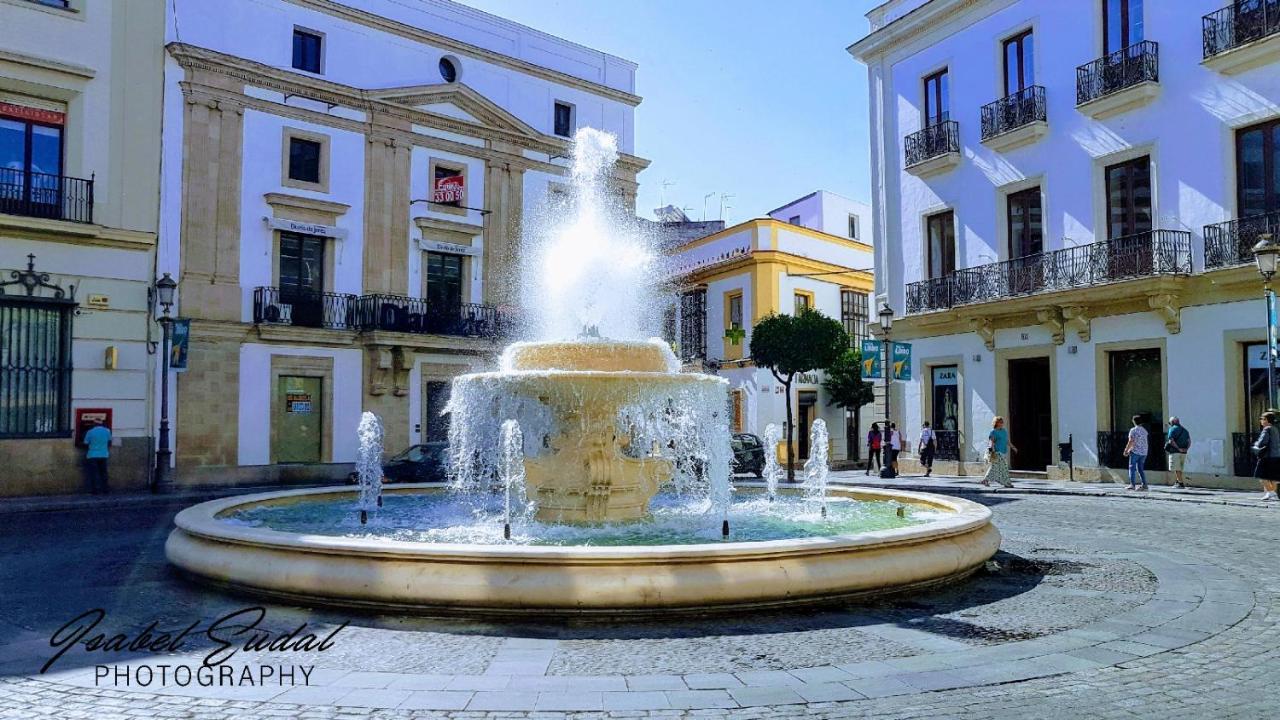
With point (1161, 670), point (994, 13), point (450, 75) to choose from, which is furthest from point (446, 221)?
point (1161, 670)

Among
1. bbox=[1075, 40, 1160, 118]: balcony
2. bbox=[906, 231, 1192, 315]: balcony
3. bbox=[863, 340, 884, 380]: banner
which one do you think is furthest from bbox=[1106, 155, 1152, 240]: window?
bbox=[863, 340, 884, 380]: banner

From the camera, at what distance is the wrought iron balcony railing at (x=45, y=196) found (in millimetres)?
17344

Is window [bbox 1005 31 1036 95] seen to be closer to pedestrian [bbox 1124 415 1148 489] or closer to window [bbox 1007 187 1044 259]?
window [bbox 1007 187 1044 259]

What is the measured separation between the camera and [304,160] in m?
22.5

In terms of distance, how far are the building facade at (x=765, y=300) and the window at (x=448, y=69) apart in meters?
11.5

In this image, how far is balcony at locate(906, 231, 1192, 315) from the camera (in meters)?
17.2

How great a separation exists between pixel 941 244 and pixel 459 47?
1414 centimetres

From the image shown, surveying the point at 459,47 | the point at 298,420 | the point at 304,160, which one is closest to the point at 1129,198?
the point at 459,47

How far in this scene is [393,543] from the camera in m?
5.77

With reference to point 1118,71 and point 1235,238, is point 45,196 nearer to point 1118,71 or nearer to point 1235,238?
point 1118,71

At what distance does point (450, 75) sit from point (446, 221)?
4.31 metres

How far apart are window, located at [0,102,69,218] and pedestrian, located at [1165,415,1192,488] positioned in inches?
849

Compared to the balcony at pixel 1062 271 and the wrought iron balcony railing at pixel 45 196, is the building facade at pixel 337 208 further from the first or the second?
the balcony at pixel 1062 271

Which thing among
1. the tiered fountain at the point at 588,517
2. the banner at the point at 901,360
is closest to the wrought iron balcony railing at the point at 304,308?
the tiered fountain at the point at 588,517
